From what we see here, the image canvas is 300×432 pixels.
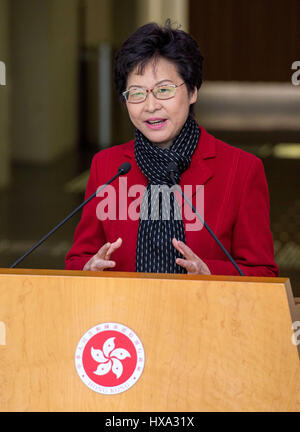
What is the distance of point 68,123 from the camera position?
1127 centimetres

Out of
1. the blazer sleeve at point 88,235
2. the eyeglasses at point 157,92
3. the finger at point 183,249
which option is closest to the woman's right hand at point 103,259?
the finger at point 183,249

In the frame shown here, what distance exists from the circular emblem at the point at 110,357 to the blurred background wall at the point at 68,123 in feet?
13.3

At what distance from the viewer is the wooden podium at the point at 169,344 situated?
1782mm

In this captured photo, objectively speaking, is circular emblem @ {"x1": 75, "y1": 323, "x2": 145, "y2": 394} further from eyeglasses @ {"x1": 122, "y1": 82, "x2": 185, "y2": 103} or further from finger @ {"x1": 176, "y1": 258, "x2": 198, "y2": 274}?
eyeglasses @ {"x1": 122, "y1": 82, "x2": 185, "y2": 103}

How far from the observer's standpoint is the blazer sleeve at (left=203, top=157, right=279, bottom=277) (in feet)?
7.80

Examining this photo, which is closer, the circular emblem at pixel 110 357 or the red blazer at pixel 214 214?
the circular emblem at pixel 110 357

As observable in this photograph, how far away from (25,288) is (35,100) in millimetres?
8718

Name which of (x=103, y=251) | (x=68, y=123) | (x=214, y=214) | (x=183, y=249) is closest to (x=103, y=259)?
(x=103, y=251)

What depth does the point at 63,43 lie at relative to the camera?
35.6 ft

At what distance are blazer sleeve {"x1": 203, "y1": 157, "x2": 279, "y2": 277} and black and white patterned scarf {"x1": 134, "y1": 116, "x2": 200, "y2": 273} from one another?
0.52 feet

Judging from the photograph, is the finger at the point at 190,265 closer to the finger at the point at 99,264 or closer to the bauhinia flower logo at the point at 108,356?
the finger at the point at 99,264

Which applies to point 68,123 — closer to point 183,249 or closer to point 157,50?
point 157,50
